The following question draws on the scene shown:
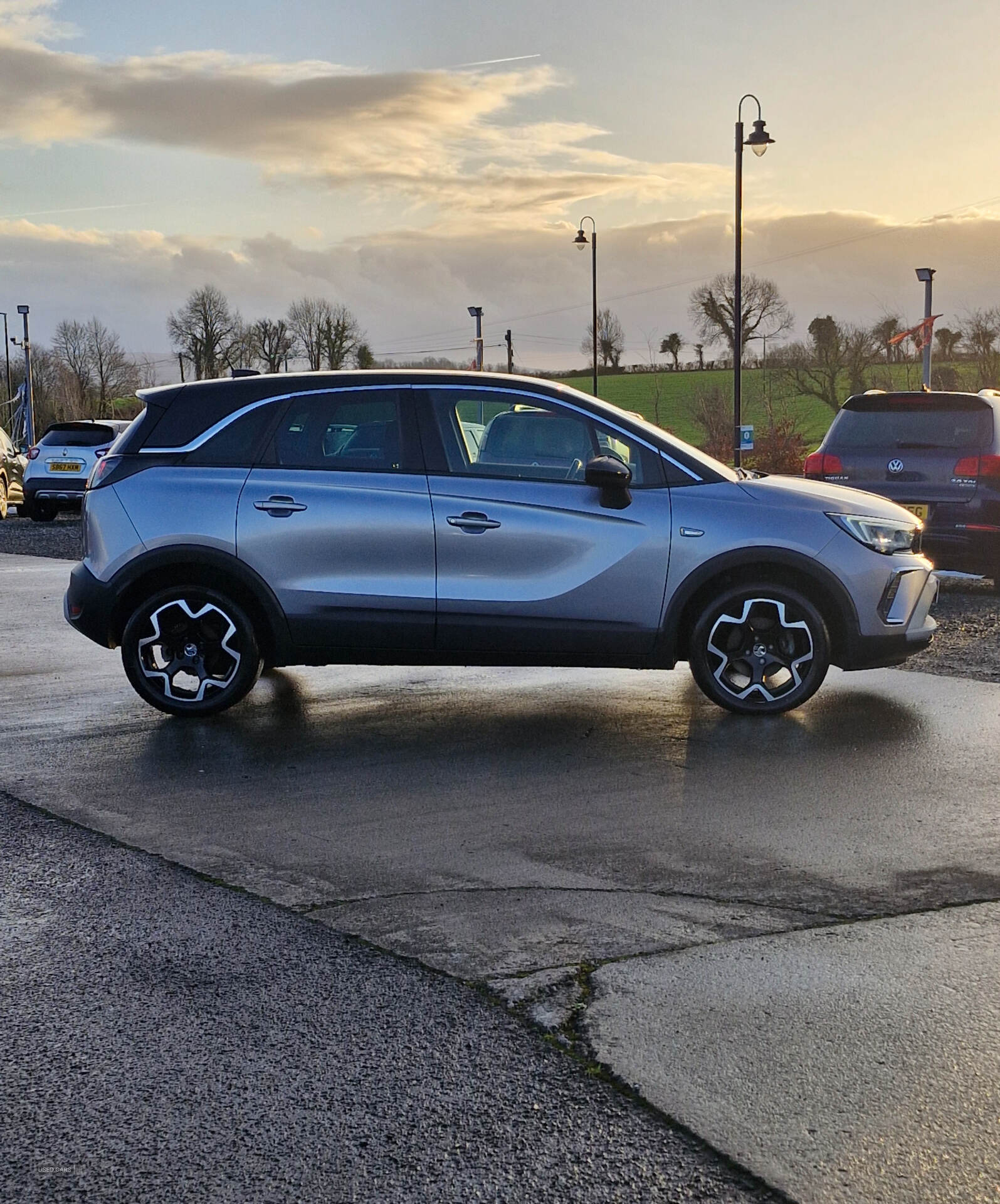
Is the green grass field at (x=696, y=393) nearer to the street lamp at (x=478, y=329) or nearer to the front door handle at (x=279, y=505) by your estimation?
the street lamp at (x=478, y=329)

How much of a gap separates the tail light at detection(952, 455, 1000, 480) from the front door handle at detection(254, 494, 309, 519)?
24.0 feet

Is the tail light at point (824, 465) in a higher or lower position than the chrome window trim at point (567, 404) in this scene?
lower

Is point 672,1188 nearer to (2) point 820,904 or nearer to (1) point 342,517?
(2) point 820,904

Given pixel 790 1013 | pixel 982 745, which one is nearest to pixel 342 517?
pixel 982 745

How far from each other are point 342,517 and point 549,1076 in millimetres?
4472

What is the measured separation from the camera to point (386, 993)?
3.73 m

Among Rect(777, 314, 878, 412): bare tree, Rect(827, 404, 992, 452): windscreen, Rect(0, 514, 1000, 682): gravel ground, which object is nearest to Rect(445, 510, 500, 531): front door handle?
Rect(0, 514, 1000, 682): gravel ground

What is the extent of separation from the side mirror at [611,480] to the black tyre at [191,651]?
6.45 feet

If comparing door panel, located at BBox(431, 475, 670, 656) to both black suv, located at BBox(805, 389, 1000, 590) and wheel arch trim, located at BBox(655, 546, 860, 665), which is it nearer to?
wheel arch trim, located at BBox(655, 546, 860, 665)

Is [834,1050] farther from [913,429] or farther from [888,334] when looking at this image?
[888,334]

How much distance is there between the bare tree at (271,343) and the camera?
88062 mm

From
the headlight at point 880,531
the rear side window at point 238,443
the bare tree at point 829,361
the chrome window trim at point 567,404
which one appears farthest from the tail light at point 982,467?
the bare tree at point 829,361

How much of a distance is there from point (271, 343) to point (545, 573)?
85073 mm

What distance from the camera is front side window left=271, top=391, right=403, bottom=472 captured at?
24.4ft
